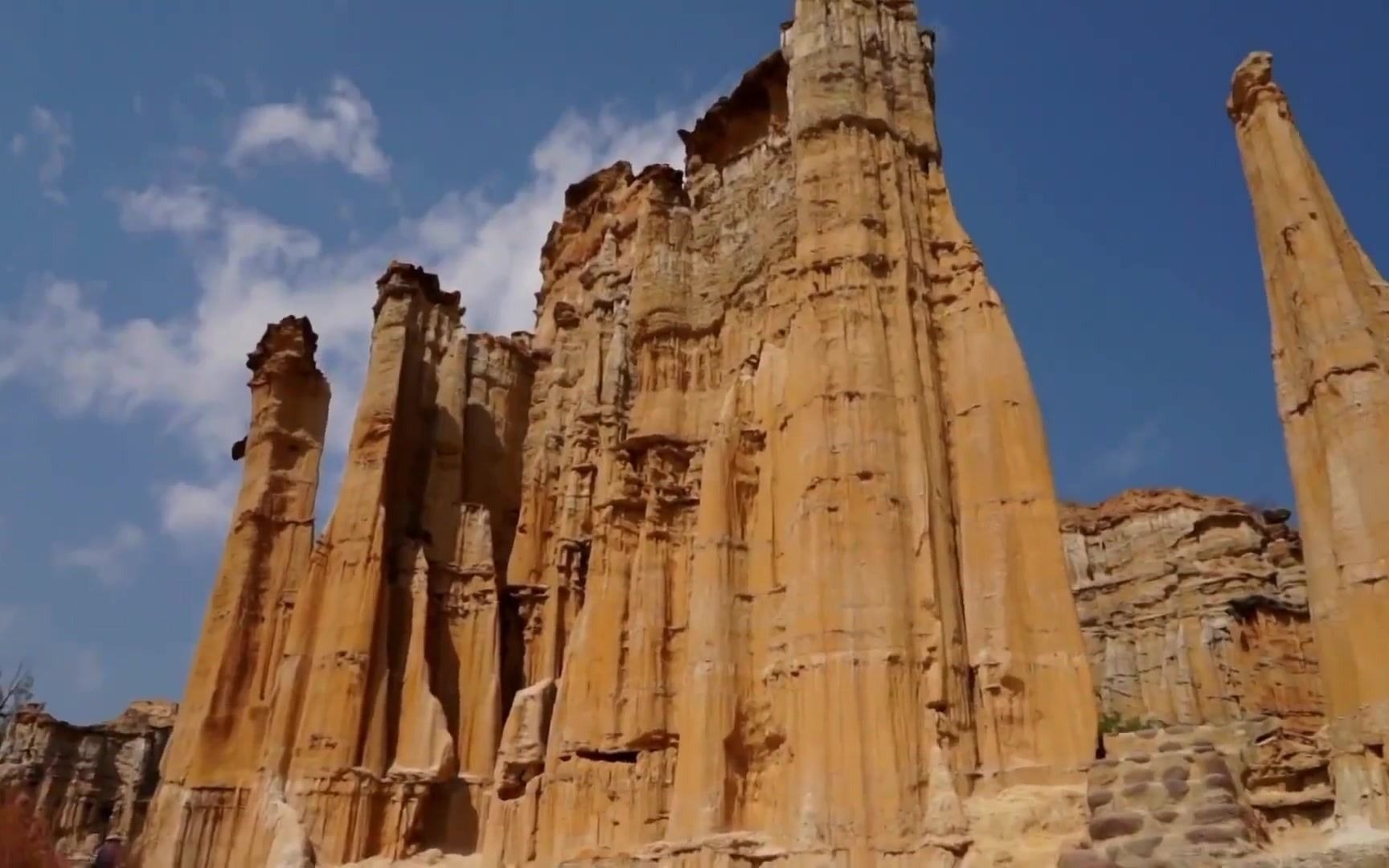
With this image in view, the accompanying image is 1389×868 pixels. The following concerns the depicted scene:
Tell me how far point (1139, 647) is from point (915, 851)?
81.1 ft

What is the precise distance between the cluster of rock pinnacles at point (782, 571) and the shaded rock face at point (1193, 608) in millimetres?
130

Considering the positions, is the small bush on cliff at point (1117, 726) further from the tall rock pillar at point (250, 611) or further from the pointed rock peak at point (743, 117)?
the tall rock pillar at point (250, 611)

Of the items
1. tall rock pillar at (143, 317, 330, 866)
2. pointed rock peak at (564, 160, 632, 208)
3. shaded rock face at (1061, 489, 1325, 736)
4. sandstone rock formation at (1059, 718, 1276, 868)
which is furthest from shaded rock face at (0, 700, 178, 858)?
sandstone rock formation at (1059, 718, 1276, 868)

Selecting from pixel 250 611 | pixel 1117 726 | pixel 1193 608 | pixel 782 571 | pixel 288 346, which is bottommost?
pixel 1117 726

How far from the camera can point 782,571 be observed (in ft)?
70.2

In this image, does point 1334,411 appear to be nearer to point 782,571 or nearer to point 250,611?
point 782,571

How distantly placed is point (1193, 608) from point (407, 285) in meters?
26.9

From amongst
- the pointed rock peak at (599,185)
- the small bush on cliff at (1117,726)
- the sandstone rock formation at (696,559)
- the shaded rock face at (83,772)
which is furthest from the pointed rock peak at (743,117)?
the shaded rock face at (83,772)

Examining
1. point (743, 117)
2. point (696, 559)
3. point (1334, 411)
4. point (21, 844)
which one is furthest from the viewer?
point (743, 117)

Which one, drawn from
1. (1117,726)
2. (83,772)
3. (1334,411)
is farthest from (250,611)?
(1334,411)

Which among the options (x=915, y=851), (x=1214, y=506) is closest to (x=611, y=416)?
(x=915, y=851)

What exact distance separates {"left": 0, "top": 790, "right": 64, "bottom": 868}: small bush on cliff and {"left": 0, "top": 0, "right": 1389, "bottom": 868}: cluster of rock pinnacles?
9472 millimetres

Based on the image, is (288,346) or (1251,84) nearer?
(1251,84)

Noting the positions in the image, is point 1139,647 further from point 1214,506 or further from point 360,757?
point 360,757
